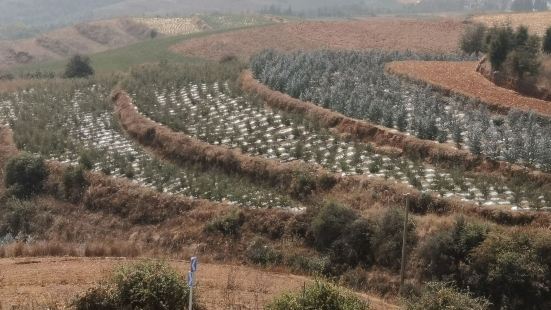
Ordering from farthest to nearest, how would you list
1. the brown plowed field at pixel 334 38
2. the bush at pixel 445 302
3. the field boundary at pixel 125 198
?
the brown plowed field at pixel 334 38
the field boundary at pixel 125 198
the bush at pixel 445 302

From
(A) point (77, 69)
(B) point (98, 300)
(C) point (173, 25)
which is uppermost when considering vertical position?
(B) point (98, 300)

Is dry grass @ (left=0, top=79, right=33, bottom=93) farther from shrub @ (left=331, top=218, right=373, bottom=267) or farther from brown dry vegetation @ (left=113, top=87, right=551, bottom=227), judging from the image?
shrub @ (left=331, top=218, right=373, bottom=267)

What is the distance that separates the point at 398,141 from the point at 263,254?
6.47 meters

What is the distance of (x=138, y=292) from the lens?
444 inches

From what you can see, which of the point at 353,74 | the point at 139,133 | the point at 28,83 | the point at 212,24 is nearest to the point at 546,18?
the point at 353,74

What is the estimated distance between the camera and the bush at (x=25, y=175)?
80.2 ft

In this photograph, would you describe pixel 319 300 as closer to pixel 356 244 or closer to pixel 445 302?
pixel 445 302

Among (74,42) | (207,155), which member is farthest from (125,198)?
(74,42)

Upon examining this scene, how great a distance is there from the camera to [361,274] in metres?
16.2

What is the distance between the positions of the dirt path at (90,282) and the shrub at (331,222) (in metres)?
2.12

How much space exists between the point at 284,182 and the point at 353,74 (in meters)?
10.9

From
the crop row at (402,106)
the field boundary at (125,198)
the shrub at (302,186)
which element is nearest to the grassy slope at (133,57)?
the crop row at (402,106)

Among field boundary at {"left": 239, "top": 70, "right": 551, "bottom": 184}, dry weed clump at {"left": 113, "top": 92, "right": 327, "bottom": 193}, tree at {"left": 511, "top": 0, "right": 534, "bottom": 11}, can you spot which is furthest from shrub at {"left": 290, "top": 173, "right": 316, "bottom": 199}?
tree at {"left": 511, "top": 0, "right": 534, "bottom": 11}

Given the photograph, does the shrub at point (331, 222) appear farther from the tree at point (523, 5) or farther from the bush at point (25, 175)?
the tree at point (523, 5)
